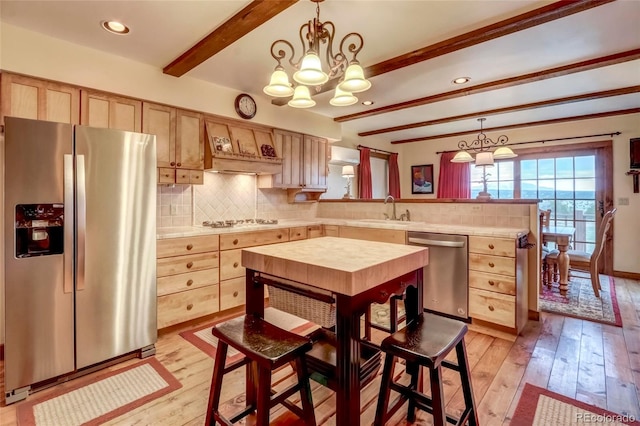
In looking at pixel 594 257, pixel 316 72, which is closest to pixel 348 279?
pixel 316 72

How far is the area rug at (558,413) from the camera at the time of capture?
1.69 m

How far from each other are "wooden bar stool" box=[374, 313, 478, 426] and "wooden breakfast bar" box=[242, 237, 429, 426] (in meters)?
0.17

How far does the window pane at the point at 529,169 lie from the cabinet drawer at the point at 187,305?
5456 millimetres

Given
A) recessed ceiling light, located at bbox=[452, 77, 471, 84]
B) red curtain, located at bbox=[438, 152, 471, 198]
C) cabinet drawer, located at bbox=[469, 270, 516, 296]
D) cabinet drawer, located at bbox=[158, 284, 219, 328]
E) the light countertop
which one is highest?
recessed ceiling light, located at bbox=[452, 77, 471, 84]

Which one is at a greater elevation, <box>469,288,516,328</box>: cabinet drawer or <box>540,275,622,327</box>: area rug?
<box>469,288,516,328</box>: cabinet drawer

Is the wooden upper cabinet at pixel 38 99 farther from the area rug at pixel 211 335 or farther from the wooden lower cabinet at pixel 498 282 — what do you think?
the wooden lower cabinet at pixel 498 282

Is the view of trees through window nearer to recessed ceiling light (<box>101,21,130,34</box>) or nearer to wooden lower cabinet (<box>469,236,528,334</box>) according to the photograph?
wooden lower cabinet (<box>469,236,528,334</box>)

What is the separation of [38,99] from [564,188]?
6.83 metres

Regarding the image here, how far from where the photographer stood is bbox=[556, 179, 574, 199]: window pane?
17.0 ft

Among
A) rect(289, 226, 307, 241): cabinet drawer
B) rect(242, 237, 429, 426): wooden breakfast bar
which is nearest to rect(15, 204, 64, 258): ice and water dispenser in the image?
rect(242, 237, 429, 426): wooden breakfast bar

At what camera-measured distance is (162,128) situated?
118 inches

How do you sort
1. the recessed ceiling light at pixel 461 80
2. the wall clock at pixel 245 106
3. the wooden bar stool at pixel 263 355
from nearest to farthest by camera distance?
1. the wooden bar stool at pixel 263 355
2. the recessed ceiling light at pixel 461 80
3. the wall clock at pixel 245 106

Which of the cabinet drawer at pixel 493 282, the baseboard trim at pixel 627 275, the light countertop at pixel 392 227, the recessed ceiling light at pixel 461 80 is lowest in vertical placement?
the baseboard trim at pixel 627 275

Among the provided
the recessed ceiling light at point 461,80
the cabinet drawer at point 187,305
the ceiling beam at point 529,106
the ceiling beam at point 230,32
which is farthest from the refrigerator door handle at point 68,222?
the ceiling beam at point 529,106
